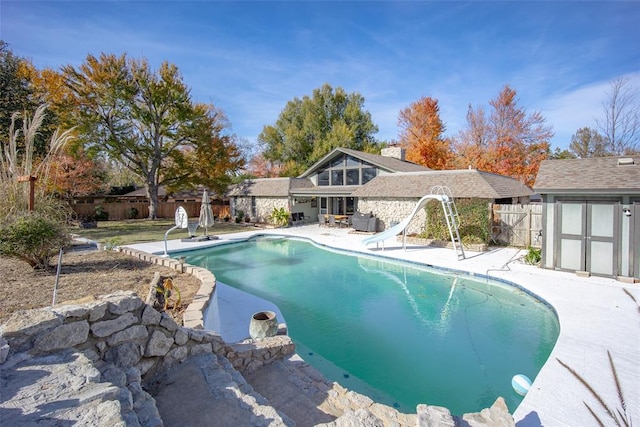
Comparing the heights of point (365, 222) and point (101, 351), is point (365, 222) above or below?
above

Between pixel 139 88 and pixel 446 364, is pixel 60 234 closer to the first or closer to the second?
pixel 446 364

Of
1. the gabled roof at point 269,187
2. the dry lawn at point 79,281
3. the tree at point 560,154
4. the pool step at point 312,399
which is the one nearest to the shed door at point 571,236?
the pool step at point 312,399

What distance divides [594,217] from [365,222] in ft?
34.2

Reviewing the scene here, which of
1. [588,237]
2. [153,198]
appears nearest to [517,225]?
[588,237]

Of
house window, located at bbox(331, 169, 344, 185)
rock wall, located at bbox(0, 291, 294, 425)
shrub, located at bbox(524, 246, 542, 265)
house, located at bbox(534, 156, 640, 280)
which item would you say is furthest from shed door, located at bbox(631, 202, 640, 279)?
house window, located at bbox(331, 169, 344, 185)

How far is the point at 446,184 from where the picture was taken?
15.7 metres

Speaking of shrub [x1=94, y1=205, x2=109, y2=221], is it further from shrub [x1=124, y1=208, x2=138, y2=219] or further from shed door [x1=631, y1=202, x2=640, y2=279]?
shed door [x1=631, y1=202, x2=640, y2=279]

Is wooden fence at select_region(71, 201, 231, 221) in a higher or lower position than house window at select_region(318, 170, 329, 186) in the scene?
lower

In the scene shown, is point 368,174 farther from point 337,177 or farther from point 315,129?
point 315,129

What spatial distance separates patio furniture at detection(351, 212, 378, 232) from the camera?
17.6m

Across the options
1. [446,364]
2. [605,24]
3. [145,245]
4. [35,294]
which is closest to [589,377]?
[446,364]

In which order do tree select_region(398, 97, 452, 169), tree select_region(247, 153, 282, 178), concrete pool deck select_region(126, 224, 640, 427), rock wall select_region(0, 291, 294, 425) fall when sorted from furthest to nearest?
tree select_region(247, 153, 282, 178)
tree select_region(398, 97, 452, 169)
concrete pool deck select_region(126, 224, 640, 427)
rock wall select_region(0, 291, 294, 425)

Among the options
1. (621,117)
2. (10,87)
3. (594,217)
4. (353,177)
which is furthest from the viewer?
(353,177)

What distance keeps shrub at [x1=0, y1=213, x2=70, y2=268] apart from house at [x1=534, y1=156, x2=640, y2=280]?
43.2 feet
